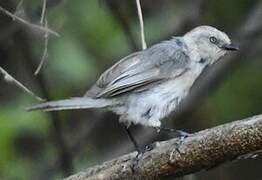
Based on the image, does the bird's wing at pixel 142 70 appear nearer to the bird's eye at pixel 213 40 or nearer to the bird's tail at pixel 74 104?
the bird's tail at pixel 74 104

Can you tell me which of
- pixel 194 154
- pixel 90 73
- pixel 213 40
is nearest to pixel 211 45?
pixel 213 40

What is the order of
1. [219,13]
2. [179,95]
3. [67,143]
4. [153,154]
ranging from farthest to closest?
[219,13] → [67,143] → [179,95] → [153,154]

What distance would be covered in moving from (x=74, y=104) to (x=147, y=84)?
58 cm

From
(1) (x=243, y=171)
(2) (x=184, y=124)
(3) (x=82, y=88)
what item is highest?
(3) (x=82, y=88)

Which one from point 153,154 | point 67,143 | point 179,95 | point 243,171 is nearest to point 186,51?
point 179,95

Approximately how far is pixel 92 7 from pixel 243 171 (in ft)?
8.29

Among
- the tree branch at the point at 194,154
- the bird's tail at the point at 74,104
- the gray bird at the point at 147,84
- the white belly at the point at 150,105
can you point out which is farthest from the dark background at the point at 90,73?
the tree branch at the point at 194,154

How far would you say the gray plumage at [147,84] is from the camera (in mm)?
5660

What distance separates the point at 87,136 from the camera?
26.2ft

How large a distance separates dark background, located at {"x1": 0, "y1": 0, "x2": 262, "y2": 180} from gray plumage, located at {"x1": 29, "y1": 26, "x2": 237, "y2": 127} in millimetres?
1187

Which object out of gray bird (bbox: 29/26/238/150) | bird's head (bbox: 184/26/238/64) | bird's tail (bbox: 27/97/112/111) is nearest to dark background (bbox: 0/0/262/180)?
bird's head (bbox: 184/26/238/64)

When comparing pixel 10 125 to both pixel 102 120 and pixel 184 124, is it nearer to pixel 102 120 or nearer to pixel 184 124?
pixel 102 120

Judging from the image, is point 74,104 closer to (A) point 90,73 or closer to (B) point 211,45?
(B) point 211,45

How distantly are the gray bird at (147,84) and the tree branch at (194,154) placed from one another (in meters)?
0.52
